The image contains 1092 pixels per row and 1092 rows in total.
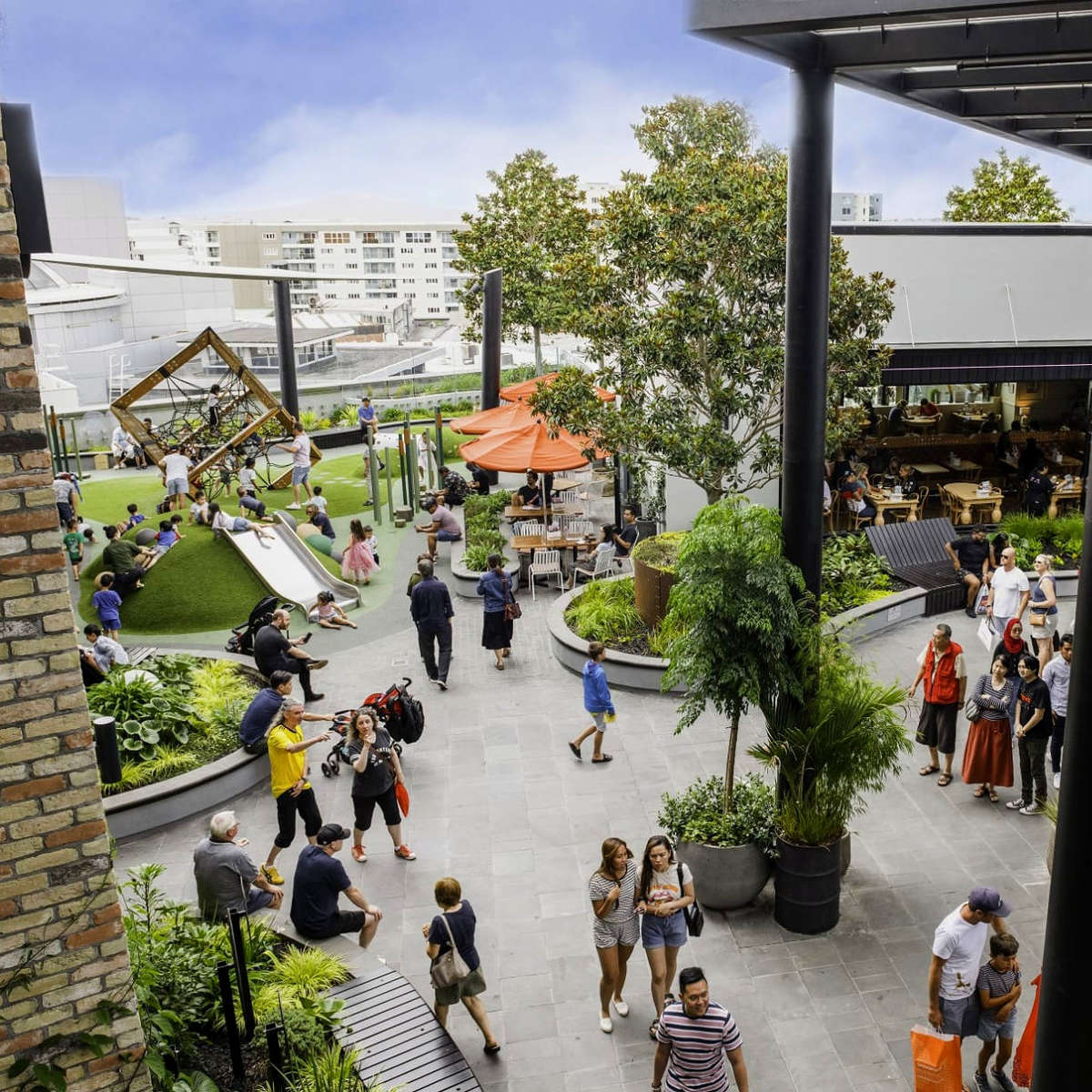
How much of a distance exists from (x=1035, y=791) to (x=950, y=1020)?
3.99 meters

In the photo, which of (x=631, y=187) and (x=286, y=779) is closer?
(x=286, y=779)

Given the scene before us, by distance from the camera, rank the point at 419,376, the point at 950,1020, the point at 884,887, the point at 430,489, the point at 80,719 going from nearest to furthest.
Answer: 1. the point at 80,719
2. the point at 950,1020
3. the point at 884,887
4. the point at 430,489
5. the point at 419,376

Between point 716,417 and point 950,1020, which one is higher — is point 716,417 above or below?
above

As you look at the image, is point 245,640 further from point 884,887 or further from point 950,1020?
point 950,1020

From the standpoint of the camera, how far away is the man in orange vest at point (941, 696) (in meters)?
9.97

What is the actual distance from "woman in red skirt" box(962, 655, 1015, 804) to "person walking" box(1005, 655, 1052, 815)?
0.13 m

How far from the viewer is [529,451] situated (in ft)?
53.5

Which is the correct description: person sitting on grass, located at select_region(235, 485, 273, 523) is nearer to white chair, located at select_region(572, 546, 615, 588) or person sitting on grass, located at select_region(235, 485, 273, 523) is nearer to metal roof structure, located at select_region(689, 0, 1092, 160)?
white chair, located at select_region(572, 546, 615, 588)

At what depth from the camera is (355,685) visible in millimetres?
13414

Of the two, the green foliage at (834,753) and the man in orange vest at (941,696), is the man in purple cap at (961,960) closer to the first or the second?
the green foliage at (834,753)

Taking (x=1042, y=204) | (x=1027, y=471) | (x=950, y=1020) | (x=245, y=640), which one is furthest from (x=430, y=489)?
(x=1042, y=204)

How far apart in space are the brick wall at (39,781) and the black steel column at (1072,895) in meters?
3.59

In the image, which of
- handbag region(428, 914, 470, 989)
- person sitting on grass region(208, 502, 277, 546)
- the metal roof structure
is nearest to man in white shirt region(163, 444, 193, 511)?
person sitting on grass region(208, 502, 277, 546)

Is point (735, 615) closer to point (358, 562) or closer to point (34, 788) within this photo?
point (34, 788)
